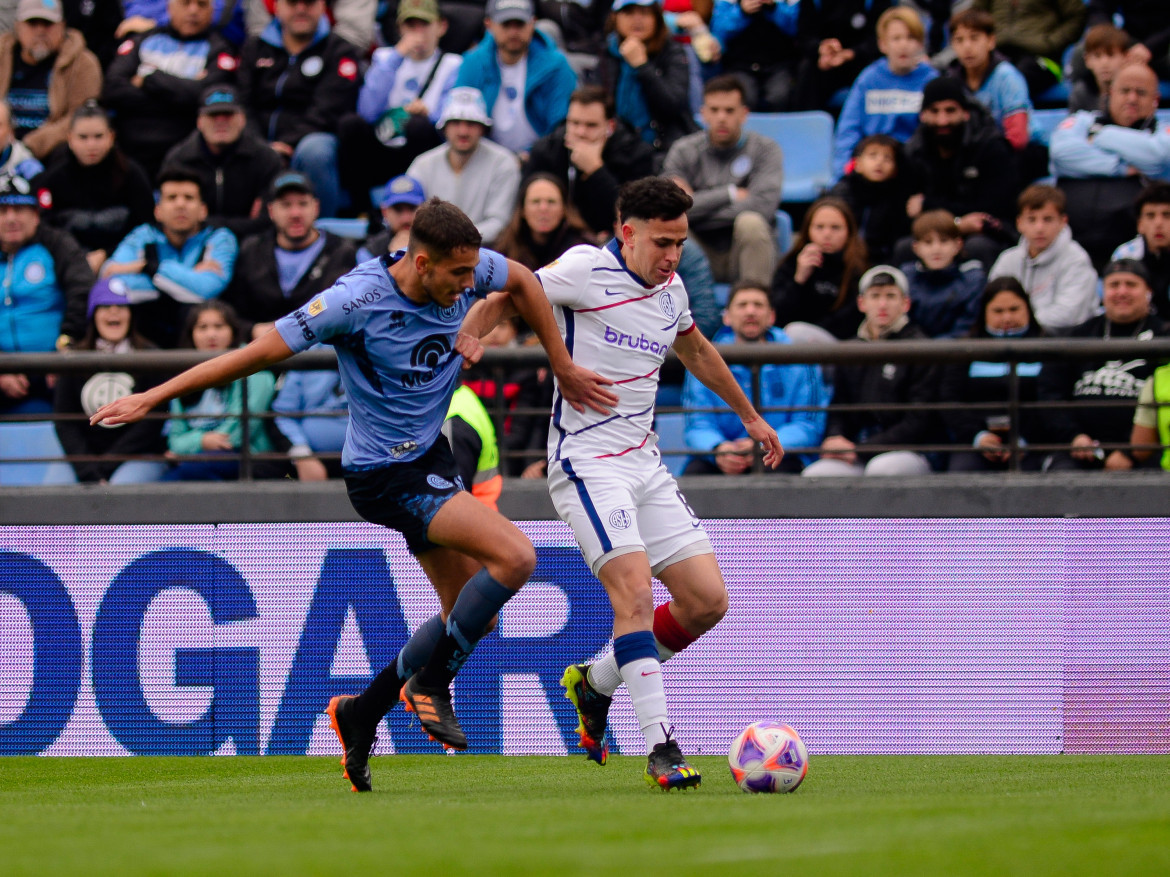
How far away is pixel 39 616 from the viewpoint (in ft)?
29.5

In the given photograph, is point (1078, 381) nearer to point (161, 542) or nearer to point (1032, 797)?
point (1032, 797)

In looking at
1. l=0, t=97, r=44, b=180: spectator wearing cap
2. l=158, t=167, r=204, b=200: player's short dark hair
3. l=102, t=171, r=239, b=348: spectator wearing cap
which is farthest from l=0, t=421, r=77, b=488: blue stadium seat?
l=0, t=97, r=44, b=180: spectator wearing cap

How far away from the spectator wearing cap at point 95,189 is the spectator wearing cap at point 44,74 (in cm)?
74

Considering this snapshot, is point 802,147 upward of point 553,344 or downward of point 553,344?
downward

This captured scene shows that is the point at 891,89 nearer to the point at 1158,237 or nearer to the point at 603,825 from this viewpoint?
the point at 1158,237

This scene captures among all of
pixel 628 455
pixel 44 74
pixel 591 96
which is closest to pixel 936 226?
pixel 591 96

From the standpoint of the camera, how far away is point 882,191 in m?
10.9

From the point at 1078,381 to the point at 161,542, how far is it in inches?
214

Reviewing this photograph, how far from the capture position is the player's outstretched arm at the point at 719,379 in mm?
6965

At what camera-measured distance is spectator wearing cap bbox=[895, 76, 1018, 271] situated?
1062 cm

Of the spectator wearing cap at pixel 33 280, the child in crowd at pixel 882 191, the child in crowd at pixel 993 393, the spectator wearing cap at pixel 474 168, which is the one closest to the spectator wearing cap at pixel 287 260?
the spectator wearing cap at pixel 474 168

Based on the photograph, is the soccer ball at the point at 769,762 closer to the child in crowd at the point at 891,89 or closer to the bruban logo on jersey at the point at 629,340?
the bruban logo on jersey at the point at 629,340

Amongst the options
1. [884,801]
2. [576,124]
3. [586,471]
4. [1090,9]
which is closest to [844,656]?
[586,471]

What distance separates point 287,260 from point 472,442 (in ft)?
9.90
